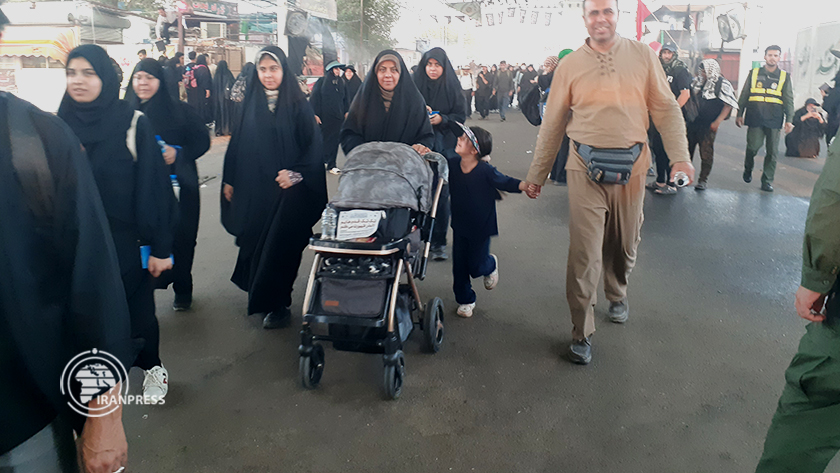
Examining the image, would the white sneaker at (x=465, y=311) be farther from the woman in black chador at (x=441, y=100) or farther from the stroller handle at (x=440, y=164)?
the woman in black chador at (x=441, y=100)

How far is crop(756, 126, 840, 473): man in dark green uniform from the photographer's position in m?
1.73

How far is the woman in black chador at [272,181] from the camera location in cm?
406

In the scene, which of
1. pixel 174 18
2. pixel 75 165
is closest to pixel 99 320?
pixel 75 165

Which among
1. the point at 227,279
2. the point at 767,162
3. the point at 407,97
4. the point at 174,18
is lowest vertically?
the point at 227,279

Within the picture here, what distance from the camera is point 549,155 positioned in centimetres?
383

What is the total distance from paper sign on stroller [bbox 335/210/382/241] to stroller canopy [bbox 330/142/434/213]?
0.09 meters

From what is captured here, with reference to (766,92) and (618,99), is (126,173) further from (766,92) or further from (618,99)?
(766,92)

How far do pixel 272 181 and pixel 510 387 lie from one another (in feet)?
6.82

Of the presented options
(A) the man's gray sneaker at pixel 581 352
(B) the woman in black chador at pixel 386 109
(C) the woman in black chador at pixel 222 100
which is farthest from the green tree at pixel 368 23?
(A) the man's gray sneaker at pixel 581 352

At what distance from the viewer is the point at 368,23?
104 ft

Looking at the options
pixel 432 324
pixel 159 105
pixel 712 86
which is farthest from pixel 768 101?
pixel 159 105

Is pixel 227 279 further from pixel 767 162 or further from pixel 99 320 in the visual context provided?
pixel 767 162

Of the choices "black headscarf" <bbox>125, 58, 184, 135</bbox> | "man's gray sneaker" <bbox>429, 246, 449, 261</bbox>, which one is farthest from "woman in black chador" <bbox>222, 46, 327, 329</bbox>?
"man's gray sneaker" <bbox>429, 246, 449, 261</bbox>

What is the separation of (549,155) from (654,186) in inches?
217
